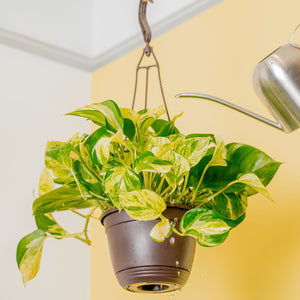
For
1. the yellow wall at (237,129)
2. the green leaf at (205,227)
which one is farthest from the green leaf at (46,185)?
the yellow wall at (237,129)

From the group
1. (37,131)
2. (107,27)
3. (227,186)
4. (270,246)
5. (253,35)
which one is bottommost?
(270,246)

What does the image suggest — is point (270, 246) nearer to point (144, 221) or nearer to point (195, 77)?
point (144, 221)

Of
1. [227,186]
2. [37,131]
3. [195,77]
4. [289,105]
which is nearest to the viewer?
[289,105]

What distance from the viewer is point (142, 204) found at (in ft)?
2.93

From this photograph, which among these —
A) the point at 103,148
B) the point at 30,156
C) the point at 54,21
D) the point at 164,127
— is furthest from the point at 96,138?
the point at 54,21

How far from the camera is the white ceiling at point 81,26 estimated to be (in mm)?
1730

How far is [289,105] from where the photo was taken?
34.6 inches

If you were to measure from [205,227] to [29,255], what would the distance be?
0.40 meters

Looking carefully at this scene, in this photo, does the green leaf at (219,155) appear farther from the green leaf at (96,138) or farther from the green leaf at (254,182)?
the green leaf at (96,138)

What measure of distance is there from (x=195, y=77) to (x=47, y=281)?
2.51 feet

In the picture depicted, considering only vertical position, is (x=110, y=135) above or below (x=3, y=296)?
above

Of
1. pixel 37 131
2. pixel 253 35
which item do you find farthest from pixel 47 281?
pixel 253 35

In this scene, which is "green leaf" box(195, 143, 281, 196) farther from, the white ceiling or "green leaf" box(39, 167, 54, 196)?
the white ceiling

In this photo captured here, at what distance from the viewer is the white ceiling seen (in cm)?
173
